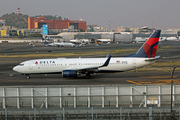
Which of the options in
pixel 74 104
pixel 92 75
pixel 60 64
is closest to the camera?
pixel 74 104

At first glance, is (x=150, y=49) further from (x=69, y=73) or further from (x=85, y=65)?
(x=69, y=73)

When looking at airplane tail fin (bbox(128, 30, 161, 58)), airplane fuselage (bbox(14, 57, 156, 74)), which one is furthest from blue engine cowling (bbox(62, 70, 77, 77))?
Result: airplane tail fin (bbox(128, 30, 161, 58))

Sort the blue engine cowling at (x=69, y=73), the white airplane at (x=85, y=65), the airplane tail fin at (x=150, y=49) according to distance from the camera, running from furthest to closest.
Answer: the airplane tail fin at (x=150, y=49) → the white airplane at (x=85, y=65) → the blue engine cowling at (x=69, y=73)

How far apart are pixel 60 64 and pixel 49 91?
19802 millimetres

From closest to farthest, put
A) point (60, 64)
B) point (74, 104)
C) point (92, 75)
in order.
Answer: point (74, 104)
point (60, 64)
point (92, 75)

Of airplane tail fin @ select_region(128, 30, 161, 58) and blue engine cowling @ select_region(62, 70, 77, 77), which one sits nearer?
blue engine cowling @ select_region(62, 70, 77, 77)

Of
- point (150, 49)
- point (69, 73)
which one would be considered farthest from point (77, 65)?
point (150, 49)

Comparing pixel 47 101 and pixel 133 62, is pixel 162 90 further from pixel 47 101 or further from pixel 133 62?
pixel 133 62

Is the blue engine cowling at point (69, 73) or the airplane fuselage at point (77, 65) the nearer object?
the blue engine cowling at point (69, 73)

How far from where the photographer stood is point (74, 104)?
27531 millimetres

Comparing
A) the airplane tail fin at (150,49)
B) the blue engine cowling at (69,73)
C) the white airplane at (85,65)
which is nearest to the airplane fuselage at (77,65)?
the white airplane at (85,65)

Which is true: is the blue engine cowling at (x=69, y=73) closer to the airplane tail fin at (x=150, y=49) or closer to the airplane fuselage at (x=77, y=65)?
the airplane fuselage at (x=77, y=65)

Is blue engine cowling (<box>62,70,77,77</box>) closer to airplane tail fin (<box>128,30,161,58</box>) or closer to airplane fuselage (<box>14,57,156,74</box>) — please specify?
airplane fuselage (<box>14,57,156,74</box>)

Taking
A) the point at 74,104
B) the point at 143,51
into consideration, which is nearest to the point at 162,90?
the point at 74,104
